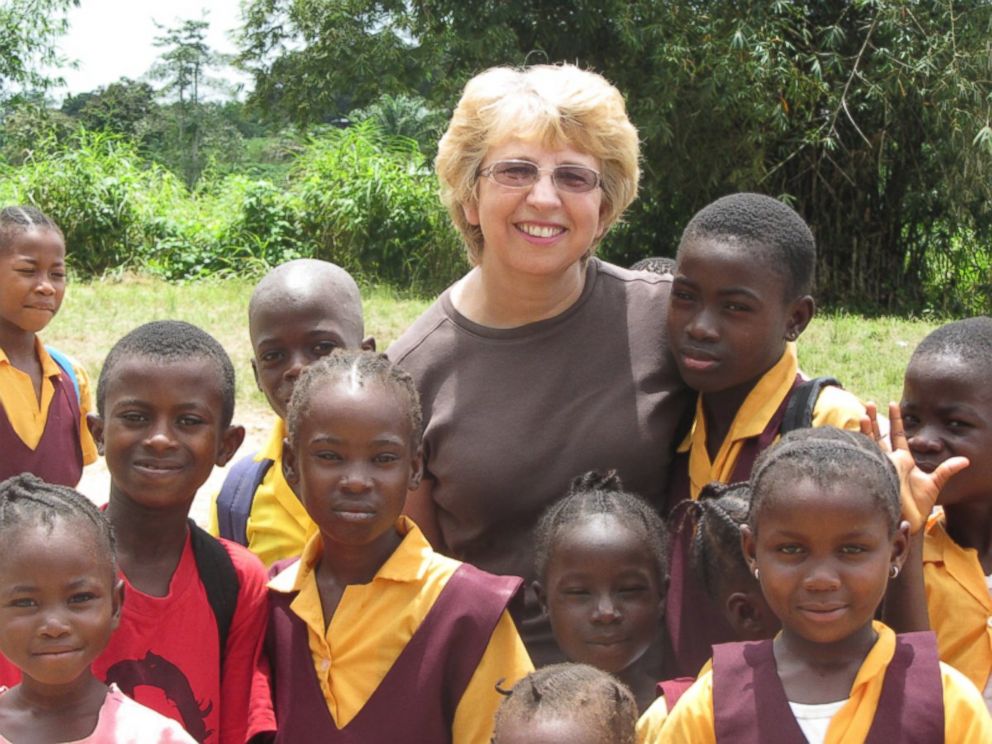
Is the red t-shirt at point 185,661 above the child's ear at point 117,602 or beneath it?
beneath

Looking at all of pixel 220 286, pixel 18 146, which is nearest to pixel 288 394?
pixel 220 286

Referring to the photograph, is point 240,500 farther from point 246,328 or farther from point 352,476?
point 246,328

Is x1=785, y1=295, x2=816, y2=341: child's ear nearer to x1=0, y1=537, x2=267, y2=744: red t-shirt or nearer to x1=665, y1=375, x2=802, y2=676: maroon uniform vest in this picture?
x1=665, y1=375, x2=802, y2=676: maroon uniform vest

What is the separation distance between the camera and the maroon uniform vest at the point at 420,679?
8.14 feet

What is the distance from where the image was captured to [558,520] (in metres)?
2.87

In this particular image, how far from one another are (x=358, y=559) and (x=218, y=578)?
0.29 metres

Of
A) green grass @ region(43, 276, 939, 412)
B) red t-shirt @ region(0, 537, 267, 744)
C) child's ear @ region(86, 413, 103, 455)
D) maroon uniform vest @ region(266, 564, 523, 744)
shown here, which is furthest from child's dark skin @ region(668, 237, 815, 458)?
green grass @ region(43, 276, 939, 412)

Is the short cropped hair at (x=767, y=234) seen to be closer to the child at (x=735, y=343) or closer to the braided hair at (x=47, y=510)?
the child at (x=735, y=343)

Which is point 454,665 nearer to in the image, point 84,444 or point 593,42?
point 84,444

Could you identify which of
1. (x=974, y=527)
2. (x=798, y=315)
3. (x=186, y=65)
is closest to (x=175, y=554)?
(x=798, y=315)

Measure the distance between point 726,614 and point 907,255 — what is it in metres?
10.7

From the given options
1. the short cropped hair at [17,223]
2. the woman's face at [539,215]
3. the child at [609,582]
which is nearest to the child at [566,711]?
the child at [609,582]

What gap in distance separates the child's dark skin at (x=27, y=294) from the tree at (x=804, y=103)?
242 inches

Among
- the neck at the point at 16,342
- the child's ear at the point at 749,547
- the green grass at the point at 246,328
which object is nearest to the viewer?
the child's ear at the point at 749,547
